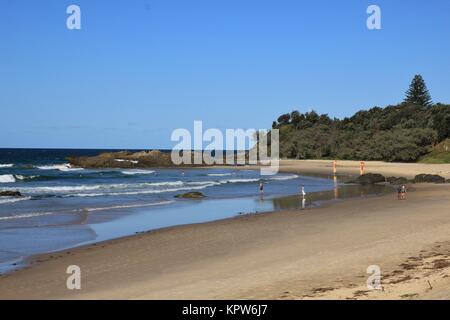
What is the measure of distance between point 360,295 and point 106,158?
78305 mm

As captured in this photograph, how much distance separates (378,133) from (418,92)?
36.4m

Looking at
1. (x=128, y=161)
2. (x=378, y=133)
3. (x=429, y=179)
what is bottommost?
(x=429, y=179)

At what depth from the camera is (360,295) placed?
→ 7504 mm

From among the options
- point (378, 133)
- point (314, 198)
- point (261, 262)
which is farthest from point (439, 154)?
point (261, 262)

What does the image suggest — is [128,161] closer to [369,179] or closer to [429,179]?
[369,179]

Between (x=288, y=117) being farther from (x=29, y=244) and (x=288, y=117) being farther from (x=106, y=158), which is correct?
(x=29, y=244)

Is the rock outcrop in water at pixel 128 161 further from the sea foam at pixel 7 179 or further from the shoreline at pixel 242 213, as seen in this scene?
the shoreline at pixel 242 213

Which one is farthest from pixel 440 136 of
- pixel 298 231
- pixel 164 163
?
pixel 298 231

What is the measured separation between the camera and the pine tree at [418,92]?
4186 inches

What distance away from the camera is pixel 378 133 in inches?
3002

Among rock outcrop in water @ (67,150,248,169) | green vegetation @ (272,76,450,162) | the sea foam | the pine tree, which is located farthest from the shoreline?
the pine tree
